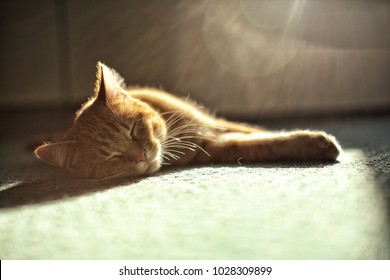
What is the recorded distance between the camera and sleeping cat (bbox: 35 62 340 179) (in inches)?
42.9

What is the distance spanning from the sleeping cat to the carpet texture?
56 millimetres

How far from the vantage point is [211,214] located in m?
0.73

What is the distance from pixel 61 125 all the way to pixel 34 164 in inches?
27.4

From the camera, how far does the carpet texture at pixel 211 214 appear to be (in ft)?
1.98

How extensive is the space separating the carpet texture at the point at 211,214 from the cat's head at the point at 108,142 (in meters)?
0.05

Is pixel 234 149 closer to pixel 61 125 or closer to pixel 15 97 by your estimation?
pixel 61 125

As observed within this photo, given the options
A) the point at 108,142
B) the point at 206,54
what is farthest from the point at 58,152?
the point at 206,54

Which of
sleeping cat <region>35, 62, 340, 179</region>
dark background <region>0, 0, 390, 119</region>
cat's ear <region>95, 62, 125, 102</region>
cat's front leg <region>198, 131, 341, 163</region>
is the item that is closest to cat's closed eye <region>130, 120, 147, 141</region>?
sleeping cat <region>35, 62, 340, 179</region>

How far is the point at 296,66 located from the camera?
2.14 metres

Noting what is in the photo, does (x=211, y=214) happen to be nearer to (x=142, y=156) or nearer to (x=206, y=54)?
(x=142, y=156)

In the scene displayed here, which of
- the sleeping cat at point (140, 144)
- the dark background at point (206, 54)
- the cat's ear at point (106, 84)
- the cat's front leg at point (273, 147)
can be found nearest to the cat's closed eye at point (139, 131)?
the sleeping cat at point (140, 144)
